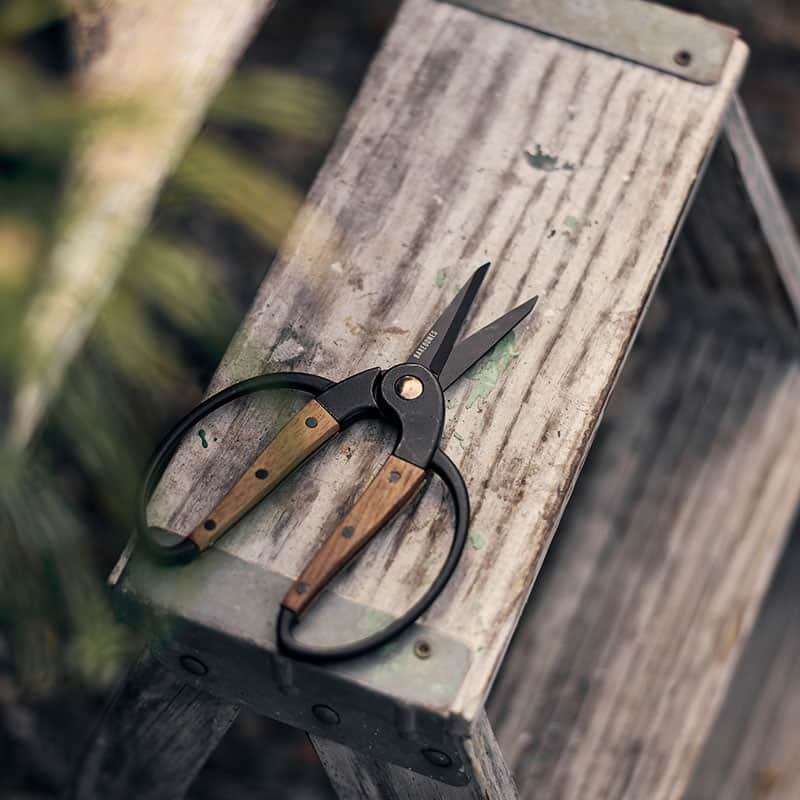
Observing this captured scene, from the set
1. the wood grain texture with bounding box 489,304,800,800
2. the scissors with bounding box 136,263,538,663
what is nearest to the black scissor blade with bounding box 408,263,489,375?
the scissors with bounding box 136,263,538,663

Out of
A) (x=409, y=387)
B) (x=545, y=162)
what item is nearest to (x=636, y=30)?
(x=545, y=162)

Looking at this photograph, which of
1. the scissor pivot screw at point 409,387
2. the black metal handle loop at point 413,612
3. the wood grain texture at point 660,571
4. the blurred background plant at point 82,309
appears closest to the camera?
the blurred background plant at point 82,309

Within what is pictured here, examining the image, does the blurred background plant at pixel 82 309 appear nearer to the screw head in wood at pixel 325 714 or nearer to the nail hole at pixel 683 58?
the screw head in wood at pixel 325 714

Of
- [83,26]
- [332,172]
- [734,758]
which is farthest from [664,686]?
[83,26]

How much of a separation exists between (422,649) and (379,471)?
6.0 inches

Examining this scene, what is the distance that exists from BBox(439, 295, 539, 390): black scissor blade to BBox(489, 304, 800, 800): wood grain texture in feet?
2.32

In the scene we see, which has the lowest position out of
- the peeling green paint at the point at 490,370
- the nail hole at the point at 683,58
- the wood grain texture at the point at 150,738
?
the wood grain texture at the point at 150,738

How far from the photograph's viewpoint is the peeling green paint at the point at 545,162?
1129 mm

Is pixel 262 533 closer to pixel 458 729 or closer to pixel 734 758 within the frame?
pixel 458 729

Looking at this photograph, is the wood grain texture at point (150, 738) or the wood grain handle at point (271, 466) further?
the wood grain texture at point (150, 738)

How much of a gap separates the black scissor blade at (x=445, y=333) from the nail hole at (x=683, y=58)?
1.12 ft

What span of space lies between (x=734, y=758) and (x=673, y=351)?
68 centimetres

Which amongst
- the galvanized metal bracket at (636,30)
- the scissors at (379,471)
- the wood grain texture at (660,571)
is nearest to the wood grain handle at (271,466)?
the scissors at (379,471)

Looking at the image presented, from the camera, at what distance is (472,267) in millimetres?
1071
